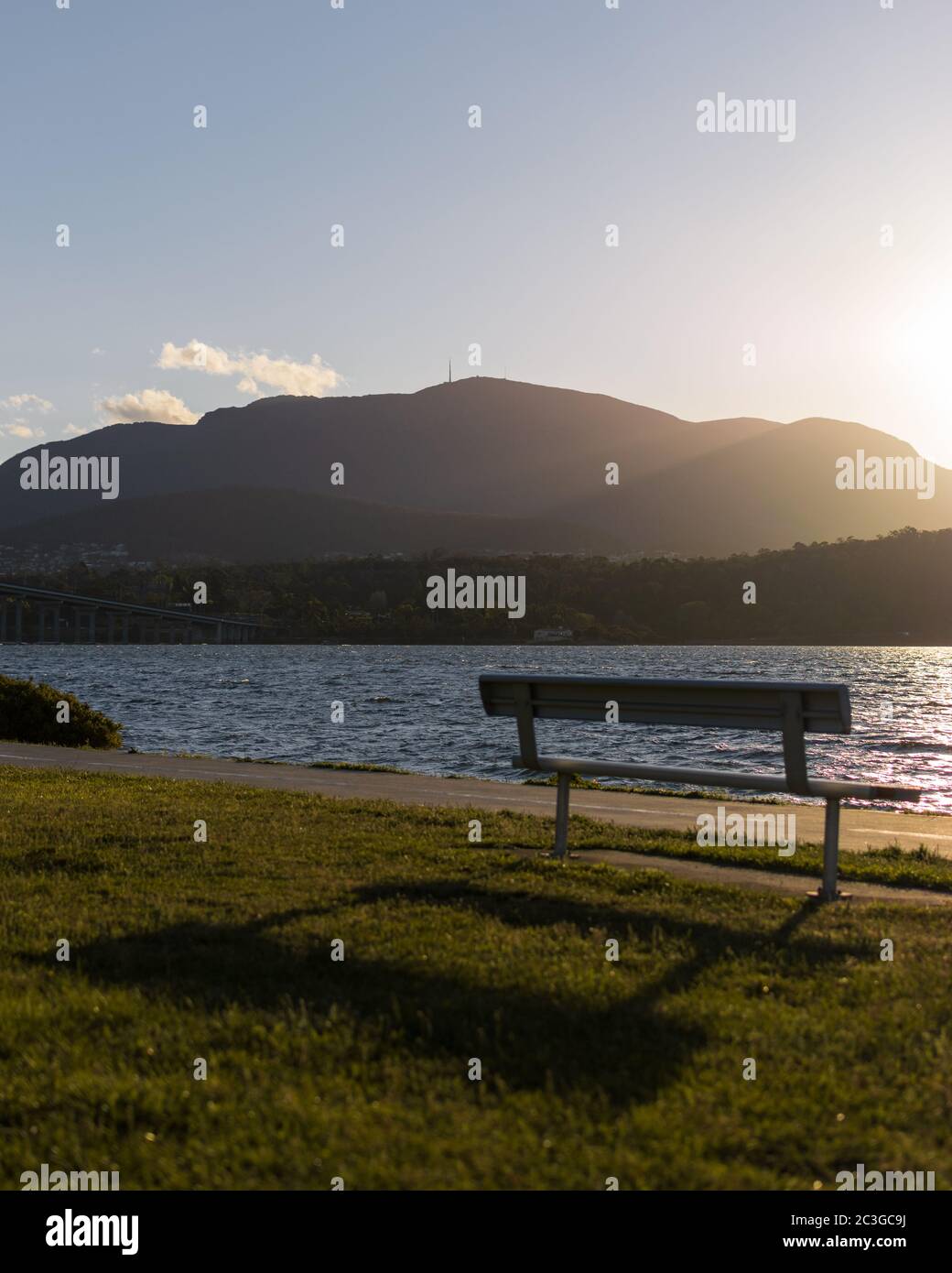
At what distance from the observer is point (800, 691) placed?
6.80m

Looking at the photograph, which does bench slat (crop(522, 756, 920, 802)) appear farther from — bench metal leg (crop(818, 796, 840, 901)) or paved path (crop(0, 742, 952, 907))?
paved path (crop(0, 742, 952, 907))

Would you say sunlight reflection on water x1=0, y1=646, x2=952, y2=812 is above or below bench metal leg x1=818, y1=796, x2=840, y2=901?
below

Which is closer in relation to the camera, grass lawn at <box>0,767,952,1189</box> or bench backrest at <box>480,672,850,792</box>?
grass lawn at <box>0,767,952,1189</box>

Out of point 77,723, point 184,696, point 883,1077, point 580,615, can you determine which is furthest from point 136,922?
point 580,615

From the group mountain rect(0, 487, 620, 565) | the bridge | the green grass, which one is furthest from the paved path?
mountain rect(0, 487, 620, 565)

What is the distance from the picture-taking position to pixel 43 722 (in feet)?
70.9

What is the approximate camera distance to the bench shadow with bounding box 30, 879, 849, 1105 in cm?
389

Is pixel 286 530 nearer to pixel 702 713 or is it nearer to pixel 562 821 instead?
pixel 562 821

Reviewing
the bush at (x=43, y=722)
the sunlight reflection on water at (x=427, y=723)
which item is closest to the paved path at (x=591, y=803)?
the sunlight reflection on water at (x=427, y=723)

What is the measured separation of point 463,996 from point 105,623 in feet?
534

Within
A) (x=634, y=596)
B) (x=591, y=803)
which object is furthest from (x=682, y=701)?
(x=634, y=596)

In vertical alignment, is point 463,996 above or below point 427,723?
above

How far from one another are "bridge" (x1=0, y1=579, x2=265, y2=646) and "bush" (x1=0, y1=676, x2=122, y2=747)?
111 metres

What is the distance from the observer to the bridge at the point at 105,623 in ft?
434
